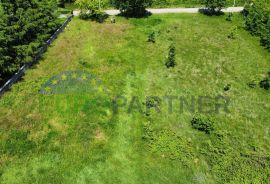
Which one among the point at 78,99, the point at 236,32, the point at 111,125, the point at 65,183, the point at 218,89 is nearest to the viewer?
the point at 65,183

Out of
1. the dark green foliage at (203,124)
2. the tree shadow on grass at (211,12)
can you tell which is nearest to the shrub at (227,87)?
the dark green foliage at (203,124)

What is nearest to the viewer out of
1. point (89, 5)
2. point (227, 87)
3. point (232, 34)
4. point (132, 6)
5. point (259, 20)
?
point (227, 87)

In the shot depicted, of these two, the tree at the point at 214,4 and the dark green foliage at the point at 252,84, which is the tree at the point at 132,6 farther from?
the dark green foliage at the point at 252,84

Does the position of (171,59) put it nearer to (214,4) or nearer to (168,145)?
(168,145)

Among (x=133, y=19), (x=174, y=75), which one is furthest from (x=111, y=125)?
(x=133, y=19)

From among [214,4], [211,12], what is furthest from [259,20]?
[211,12]

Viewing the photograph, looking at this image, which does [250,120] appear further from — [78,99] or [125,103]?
[78,99]
